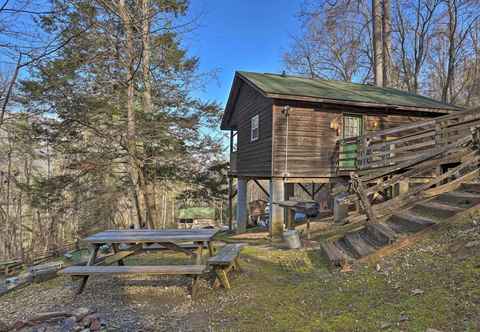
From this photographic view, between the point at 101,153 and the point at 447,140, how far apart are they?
1183cm

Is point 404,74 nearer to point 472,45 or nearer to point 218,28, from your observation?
point 472,45

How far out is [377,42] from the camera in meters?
18.2

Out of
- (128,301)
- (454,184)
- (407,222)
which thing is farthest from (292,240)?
(128,301)

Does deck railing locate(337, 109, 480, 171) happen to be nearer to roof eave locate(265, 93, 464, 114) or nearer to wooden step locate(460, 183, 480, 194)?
roof eave locate(265, 93, 464, 114)

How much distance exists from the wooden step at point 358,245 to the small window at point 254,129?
21.3 feet

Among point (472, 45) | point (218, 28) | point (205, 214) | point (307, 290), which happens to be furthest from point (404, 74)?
point (307, 290)

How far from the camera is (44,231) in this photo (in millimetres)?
15477

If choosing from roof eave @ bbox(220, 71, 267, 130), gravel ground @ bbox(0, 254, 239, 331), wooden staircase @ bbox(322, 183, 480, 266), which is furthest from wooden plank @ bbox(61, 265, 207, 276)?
roof eave @ bbox(220, 71, 267, 130)

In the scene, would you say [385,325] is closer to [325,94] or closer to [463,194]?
[463,194]

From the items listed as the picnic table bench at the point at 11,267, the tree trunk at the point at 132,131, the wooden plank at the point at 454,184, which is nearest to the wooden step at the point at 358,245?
the wooden plank at the point at 454,184

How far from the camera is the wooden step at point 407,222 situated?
4784 mm

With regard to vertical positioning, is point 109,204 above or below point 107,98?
below

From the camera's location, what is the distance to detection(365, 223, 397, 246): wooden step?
183 inches

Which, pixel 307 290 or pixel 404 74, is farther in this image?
pixel 404 74
